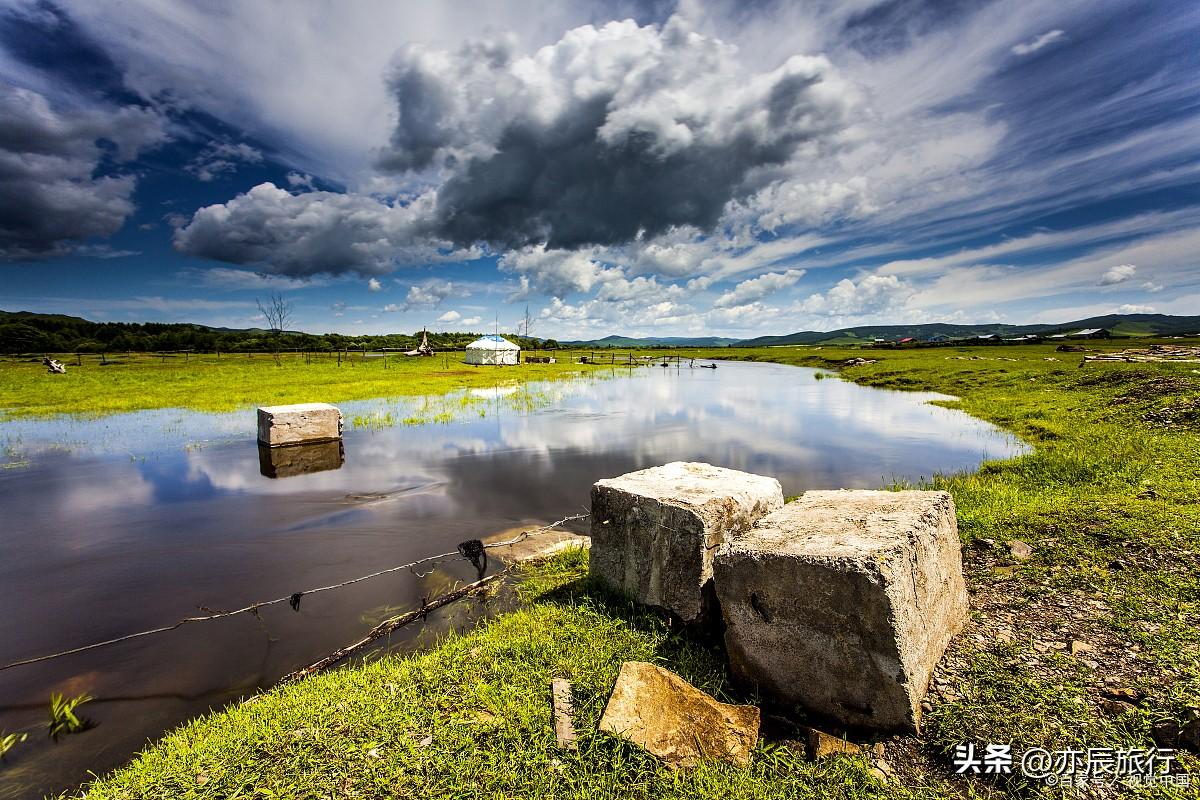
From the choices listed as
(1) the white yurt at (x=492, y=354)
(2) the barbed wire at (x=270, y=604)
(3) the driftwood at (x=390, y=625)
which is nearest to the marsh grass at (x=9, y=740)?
(2) the barbed wire at (x=270, y=604)

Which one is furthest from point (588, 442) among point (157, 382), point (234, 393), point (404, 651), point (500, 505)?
point (157, 382)

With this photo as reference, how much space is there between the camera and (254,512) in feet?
36.7

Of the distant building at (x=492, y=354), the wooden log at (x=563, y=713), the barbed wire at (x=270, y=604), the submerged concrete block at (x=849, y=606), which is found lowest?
the barbed wire at (x=270, y=604)

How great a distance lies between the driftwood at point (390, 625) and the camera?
18.4 feet

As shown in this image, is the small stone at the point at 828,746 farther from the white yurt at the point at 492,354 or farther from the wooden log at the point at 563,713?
the white yurt at the point at 492,354

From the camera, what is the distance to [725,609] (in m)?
4.51

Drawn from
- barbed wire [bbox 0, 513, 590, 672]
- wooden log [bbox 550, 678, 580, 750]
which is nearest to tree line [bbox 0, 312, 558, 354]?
barbed wire [bbox 0, 513, 590, 672]

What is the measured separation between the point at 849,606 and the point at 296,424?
61.9ft

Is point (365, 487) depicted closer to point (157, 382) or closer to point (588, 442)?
point (588, 442)

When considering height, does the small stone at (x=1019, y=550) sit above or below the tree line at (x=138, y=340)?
below

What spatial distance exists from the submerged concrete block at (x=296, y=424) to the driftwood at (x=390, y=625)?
42.9 feet

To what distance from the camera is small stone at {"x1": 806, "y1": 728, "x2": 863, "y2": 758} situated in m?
3.62

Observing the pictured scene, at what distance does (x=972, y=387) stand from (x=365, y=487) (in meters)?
38.2

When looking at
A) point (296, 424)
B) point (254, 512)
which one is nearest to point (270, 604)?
point (254, 512)
